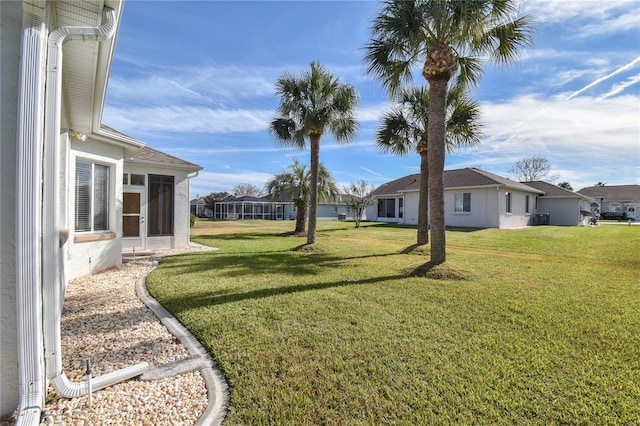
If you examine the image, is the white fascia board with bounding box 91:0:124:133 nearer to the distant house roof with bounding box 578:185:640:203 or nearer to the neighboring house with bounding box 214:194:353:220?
the neighboring house with bounding box 214:194:353:220

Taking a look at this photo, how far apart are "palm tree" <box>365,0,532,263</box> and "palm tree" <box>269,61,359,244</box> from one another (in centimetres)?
397

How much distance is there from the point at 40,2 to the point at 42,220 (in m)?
1.80

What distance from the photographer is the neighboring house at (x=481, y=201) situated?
21.6 m

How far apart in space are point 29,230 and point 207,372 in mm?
2092

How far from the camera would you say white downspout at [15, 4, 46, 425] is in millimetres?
2393

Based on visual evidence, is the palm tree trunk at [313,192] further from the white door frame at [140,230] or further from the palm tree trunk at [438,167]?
the white door frame at [140,230]

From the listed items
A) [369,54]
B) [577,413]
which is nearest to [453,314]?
[577,413]

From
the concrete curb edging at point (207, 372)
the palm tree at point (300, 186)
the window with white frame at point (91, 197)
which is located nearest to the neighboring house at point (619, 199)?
the palm tree at point (300, 186)

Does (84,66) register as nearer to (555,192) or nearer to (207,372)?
(207,372)

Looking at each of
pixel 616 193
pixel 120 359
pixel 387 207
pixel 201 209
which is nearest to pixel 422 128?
pixel 120 359

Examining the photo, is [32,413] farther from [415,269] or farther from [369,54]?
[369,54]

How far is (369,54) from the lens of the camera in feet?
31.8

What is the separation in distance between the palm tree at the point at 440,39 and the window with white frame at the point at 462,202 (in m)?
16.0

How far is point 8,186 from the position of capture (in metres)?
2.43
